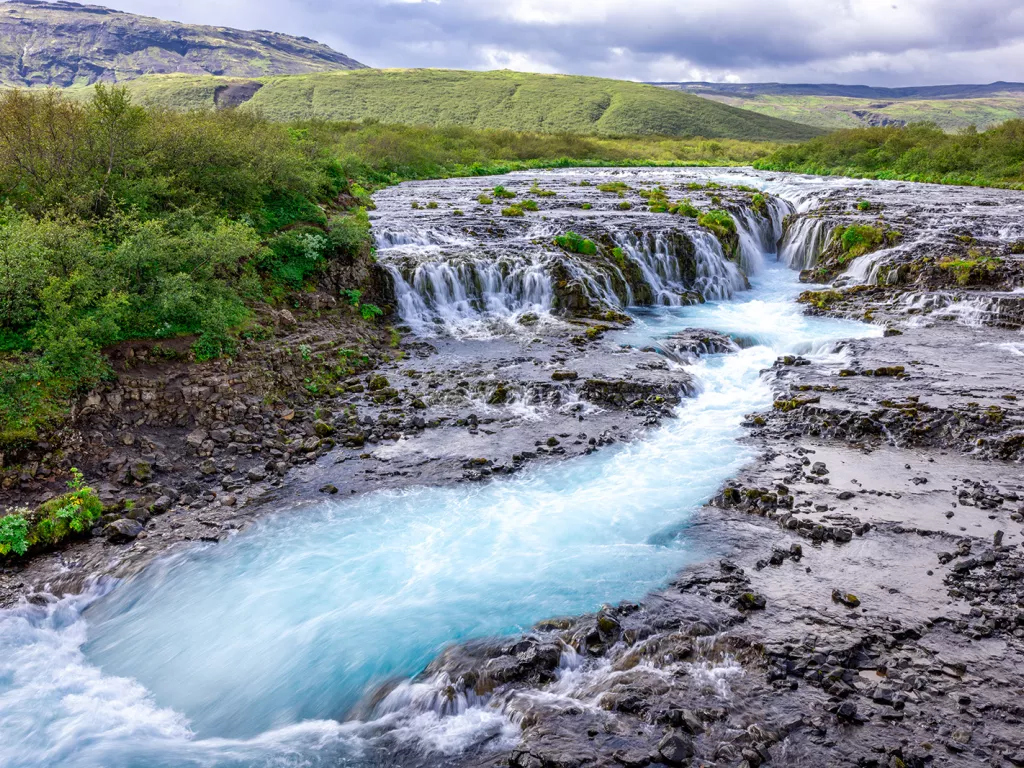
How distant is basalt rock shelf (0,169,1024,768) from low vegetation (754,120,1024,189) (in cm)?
4120

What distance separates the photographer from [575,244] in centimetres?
2898

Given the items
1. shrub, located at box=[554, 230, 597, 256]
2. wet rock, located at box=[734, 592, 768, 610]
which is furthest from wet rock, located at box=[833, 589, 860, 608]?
shrub, located at box=[554, 230, 597, 256]

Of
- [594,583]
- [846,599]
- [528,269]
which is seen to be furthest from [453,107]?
[846,599]

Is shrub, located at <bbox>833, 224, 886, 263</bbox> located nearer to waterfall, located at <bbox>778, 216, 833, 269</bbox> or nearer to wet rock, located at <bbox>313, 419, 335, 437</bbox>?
waterfall, located at <bbox>778, 216, 833, 269</bbox>

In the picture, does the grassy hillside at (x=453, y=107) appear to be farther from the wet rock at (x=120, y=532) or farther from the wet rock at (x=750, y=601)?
the wet rock at (x=750, y=601)

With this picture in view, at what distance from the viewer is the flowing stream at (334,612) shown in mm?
8203

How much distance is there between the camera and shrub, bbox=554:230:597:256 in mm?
28656

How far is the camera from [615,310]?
84.7 feet

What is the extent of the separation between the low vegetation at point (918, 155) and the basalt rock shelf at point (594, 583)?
41197 millimetres

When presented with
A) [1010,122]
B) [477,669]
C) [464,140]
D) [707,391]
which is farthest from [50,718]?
[464,140]

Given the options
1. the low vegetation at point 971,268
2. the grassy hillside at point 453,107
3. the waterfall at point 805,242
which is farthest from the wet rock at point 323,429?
the grassy hillside at point 453,107

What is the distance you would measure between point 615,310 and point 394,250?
389 inches

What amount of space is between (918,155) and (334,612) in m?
69.9

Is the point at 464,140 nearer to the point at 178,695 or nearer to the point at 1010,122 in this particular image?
the point at 1010,122
